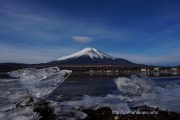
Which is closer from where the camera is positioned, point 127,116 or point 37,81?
point 127,116

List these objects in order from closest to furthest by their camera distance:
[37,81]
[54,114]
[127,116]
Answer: [127,116], [54,114], [37,81]

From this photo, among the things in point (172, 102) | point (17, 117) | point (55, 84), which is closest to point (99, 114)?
point (55, 84)

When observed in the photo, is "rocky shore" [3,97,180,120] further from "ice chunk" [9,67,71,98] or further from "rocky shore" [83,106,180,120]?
"ice chunk" [9,67,71,98]

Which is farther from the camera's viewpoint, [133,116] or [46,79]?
[46,79]

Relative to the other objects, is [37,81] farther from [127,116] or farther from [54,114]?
[127,116]

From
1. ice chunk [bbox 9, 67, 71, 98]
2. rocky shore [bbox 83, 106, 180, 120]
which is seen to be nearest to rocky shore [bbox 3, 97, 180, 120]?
rocky shore [bbox 83, 106, 180, 120]

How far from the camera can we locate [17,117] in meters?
13.3

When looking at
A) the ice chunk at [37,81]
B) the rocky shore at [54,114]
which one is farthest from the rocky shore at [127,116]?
the ice chunk at [37,81]

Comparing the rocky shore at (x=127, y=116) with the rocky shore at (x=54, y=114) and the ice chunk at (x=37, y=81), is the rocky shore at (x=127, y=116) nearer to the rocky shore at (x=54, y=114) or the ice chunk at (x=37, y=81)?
the rocky shore at (x=54, y=114)

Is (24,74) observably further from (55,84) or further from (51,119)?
(51,119)

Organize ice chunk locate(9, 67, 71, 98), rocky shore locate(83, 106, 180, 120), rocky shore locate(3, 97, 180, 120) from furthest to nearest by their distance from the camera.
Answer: ice chunk locate(9, 67, 71, 98), rocky shore locate(83, 106, 180, 120), rocky shore locate(3, 97, 180, 120)

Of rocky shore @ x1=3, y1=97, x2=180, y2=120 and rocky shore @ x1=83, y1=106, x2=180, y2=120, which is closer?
rocky shore @ x1=3, y1=97, x2=180, y2=120

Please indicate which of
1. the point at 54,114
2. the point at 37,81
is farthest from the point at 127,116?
the point at 37,81

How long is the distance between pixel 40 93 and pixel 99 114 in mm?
3577
